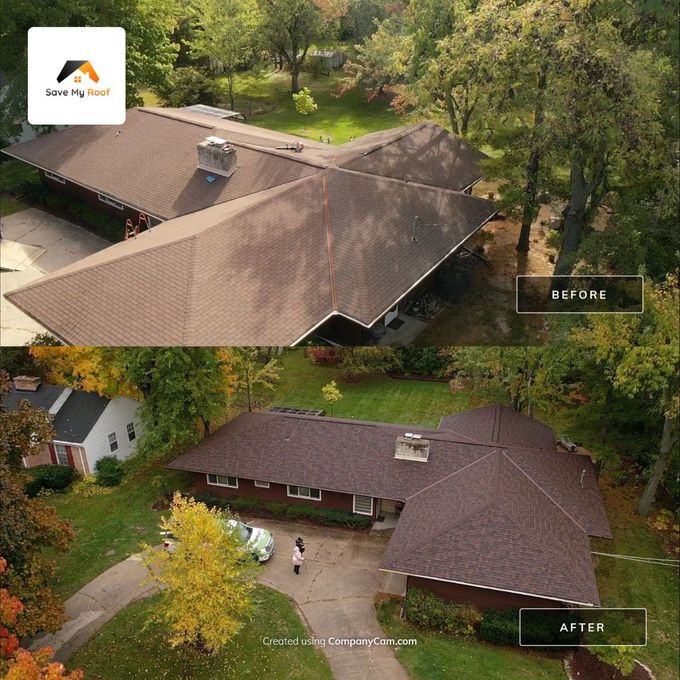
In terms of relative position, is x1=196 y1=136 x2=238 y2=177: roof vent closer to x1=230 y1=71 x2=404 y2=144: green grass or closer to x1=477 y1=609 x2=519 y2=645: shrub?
x1=230 y1=71 x2=404 y2=144: green grass

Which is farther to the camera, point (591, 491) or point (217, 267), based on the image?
point (591, 491)

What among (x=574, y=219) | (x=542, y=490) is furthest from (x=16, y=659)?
(x=574, y=219)

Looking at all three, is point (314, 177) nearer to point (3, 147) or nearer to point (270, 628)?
point (270, 628)

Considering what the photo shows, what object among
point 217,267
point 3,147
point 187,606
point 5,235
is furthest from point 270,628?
point 3,147

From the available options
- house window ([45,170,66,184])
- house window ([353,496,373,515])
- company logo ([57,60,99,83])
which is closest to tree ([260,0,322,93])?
house window ([45,170,66,184])

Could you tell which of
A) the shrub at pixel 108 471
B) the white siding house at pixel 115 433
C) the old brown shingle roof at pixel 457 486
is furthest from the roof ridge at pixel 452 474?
the shrub at pixel 108 471

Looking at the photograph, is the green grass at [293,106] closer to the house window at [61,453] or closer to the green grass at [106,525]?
the green grass at [106,525]
